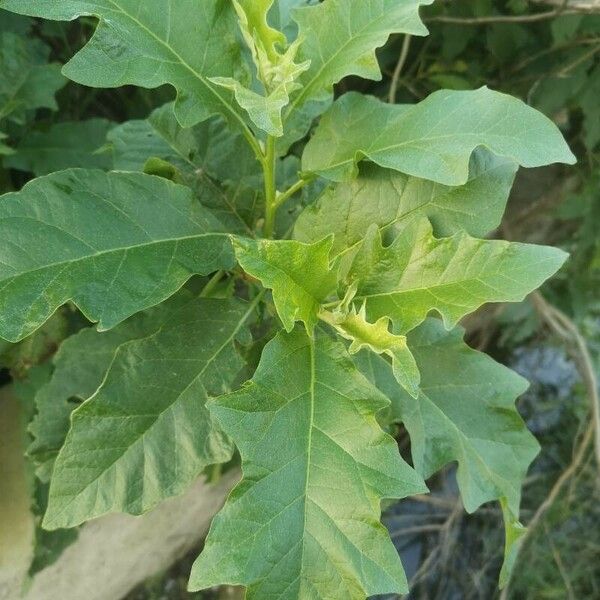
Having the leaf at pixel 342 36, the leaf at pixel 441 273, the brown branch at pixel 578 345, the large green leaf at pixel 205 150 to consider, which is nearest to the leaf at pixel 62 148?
the large green leaf at pixel 205 150

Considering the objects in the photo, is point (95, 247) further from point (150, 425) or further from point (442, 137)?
point (442, 137)

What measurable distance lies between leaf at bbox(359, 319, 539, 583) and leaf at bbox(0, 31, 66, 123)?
0.60 metres

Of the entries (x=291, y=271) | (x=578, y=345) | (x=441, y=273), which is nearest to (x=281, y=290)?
(x=291, y=271)

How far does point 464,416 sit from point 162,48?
1.79ft

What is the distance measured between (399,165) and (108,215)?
0.30 m

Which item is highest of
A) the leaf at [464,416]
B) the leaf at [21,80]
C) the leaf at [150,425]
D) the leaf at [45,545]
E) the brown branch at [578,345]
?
the leaf at [21,80]

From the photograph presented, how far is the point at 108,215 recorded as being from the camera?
0.67 meters

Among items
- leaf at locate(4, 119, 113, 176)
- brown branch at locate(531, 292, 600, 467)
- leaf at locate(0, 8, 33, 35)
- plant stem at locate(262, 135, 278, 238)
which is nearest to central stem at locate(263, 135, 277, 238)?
plant stem at locate(262, 135, 278, 238)

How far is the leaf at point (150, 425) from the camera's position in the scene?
2.27ft

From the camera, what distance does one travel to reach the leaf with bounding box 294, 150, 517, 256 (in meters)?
0.75

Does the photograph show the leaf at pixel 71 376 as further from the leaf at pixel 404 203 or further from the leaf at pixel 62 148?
the leaf at pixel 62 148

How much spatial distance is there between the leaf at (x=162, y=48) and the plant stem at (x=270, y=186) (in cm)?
5

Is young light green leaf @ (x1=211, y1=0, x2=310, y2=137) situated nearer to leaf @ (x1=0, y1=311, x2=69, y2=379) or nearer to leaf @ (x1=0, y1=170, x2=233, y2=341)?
leaf @ (x1=0, y1=170, x2=233, y2=341)

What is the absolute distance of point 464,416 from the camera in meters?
0.82
